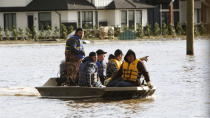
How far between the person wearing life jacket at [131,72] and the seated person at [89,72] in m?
0.46

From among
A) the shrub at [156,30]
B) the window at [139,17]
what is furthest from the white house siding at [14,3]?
the shrub at [156,30]

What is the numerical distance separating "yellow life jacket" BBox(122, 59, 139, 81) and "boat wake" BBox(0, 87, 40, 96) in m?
3.61

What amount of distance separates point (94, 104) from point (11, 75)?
1126 cm

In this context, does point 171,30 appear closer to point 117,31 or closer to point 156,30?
point 156,30

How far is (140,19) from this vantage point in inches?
2729

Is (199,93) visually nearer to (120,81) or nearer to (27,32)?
(120,81)

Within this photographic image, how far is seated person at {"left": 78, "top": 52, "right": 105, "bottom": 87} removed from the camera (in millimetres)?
14969

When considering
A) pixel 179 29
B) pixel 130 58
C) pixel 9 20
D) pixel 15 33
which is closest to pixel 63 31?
pixel 15 33

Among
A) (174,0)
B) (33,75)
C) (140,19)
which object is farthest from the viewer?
(174,0)

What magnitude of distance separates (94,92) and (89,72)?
80cm

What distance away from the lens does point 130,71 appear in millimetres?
15141

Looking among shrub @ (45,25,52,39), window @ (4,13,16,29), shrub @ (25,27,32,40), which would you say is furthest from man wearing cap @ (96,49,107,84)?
window @ (4,13,16,29)

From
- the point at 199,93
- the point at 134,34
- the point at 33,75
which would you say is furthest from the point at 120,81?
the point at 134,34

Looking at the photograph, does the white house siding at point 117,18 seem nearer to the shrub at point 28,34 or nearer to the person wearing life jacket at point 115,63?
the shrub at point 28,34
